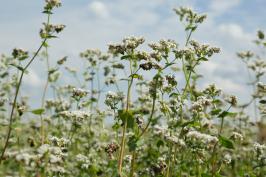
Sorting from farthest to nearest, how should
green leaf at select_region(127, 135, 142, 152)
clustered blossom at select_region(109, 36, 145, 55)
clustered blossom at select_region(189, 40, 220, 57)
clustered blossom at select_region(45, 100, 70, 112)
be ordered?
clustered blossom at select_region(45, 100, 70, 112), clustered blossom at select_region(189, 40, 220, 57), clustered blossom at select_region(109, 36, 145, 55), green leaf at select_region(127, 135, 142, 152)

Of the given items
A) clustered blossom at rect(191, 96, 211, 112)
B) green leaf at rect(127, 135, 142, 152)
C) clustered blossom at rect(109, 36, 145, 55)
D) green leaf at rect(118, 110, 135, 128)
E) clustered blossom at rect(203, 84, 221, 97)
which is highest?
clustered blossom at rect(109, 36, 145, 55)

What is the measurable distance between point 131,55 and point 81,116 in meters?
1.38

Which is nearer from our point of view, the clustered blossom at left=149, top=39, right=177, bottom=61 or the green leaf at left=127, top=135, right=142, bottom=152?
the green leaf at left=127, top=135, right=142, bottom=152

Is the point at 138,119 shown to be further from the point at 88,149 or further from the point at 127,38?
the point at 88,149

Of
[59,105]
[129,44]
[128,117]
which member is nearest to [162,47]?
[129,44]

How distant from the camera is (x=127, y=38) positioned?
340 inches

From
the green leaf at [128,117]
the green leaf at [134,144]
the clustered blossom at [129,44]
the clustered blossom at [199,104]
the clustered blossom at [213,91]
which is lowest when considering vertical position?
the green leaf at [134,144]

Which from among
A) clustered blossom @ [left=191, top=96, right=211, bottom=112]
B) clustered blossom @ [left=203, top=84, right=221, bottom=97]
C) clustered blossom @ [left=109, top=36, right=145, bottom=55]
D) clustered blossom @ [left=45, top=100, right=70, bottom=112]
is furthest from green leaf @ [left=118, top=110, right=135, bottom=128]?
clustered blossom @ [left=45, top=100, right=70, bottom=112]

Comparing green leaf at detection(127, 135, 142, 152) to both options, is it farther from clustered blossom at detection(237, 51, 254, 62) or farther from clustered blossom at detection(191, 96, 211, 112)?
clustered blossom at detection(237, 51, 254, 62)

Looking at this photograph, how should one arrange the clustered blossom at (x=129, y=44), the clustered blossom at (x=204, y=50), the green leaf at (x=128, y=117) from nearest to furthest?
1. the green leaf at (x=128, y=117)
2. the clustered blossom at (x=129, y=44)
3. the clustered blossom at (x=204, y=50)

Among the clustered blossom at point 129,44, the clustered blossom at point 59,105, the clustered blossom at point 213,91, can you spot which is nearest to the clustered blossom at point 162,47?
the clustered blossom at point 129,44

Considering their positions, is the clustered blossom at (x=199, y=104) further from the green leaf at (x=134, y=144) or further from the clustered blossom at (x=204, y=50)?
the clustered blossom at (x=204, y=50)

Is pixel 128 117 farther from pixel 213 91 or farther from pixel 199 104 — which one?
pixel 213 91

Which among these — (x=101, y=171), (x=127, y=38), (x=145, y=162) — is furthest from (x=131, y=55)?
(x=145, y=162)
